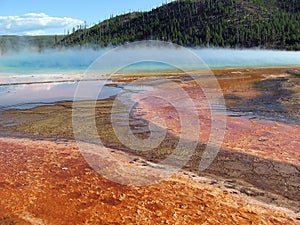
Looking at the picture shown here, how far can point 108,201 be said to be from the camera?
7016mm

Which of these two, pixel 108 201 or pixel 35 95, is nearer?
pixel 108 201

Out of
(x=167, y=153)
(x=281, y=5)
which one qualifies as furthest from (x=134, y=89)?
(x=281, y=5)

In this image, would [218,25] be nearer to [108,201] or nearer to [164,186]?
[164,186]

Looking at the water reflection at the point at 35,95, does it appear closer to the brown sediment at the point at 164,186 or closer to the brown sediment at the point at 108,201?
the brown sediment at the point at 164,186

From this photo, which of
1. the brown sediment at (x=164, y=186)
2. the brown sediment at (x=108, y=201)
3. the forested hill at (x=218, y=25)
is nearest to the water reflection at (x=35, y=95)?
the brown sediment at (x=164, y=186)

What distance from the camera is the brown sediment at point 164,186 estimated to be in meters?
6.47

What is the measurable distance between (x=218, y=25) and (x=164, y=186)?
88437 millimetres

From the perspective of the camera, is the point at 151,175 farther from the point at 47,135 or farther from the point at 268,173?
the point at 47,135

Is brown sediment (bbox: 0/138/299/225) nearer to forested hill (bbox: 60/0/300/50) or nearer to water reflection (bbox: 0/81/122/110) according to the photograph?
water reflection (bbox: 0/81/122/110)

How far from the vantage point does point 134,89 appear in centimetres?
2534

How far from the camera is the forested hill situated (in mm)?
81312

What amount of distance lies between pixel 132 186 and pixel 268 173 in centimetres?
337

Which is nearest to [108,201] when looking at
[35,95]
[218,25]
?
[35,95]

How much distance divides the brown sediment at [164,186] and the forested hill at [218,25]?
6811 cm
